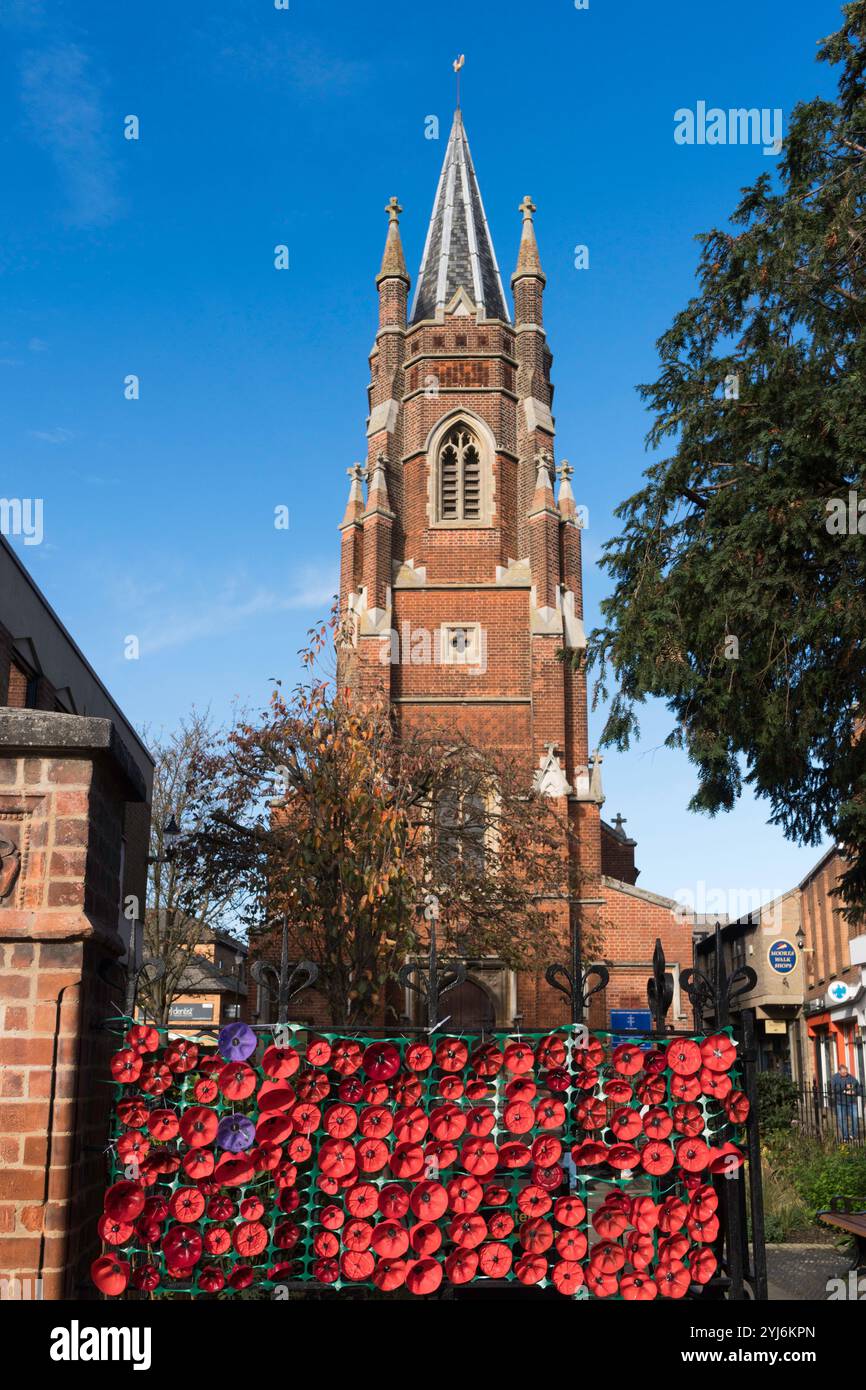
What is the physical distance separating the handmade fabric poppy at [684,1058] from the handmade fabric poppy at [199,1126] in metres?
1.77

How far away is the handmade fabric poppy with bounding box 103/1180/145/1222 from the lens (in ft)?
13.9

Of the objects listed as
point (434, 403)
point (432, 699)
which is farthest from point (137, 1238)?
point (434, 403)

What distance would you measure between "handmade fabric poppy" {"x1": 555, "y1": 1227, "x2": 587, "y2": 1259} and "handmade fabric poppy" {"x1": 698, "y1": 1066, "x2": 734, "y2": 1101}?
2.42 ft

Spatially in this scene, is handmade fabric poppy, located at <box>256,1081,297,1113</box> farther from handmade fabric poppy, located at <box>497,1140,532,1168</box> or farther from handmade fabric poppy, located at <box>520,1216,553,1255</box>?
handmade fabric poppy, located at <box>520,1216,553,1255</box>

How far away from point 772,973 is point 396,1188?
88.5 feet

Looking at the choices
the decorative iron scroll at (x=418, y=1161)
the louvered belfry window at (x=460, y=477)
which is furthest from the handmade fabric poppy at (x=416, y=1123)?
the louvered belfry window at (x=460, y=477)

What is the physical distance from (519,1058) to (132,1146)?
149 cm

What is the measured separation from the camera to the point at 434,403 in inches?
1352

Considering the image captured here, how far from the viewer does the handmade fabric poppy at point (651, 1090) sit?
15.2 ft

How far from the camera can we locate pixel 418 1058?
15.1 feet

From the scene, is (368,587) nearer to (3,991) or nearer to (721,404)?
(721,404)

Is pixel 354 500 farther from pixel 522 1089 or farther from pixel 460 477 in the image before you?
pixel 522 1089

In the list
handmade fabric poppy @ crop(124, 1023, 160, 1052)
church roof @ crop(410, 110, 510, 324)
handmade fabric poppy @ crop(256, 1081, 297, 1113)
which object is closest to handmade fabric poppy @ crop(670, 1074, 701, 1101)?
handmade fabric poppy @ crop(256, 1081, 297, 1113)

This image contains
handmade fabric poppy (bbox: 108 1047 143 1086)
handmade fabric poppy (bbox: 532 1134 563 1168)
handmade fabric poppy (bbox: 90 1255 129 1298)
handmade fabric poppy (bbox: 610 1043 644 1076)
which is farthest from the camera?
handmade fabric poppy (bbox: 610 1043 644 1076)
